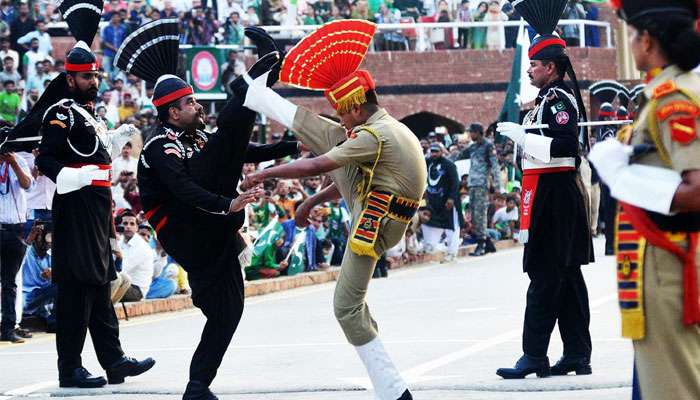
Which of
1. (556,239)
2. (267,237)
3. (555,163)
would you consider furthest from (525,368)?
(267,237)

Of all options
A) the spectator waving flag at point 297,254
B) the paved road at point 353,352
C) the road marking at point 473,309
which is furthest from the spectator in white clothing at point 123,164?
the road marking at point 473,309

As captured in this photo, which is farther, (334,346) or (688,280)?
(334,346)

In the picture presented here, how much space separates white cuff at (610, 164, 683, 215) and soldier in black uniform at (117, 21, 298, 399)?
328cm

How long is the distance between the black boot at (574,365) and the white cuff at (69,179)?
3.44 m

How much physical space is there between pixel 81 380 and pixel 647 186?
5.44m

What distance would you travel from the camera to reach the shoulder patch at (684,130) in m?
5.54

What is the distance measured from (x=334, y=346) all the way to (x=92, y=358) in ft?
6.53

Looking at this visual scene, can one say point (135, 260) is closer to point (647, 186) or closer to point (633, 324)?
point (633, 324)

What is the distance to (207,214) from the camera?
9.08 metres

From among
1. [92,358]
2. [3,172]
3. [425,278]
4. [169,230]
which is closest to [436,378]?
[169,230]

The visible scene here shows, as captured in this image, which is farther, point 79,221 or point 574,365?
point 79,221

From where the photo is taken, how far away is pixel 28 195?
15.4 meters

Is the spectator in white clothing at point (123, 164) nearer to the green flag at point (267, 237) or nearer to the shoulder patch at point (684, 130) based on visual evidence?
the green flag at point (267, 237)

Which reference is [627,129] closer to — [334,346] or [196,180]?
[196,180]
